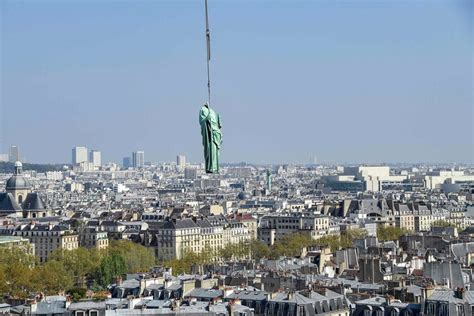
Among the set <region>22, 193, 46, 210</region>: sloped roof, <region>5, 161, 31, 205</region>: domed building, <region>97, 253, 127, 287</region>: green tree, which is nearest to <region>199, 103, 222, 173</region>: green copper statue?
<region>97, 253, 127, 287</region>: green tree

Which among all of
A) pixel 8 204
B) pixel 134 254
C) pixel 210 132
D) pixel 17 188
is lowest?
pixel 134 254

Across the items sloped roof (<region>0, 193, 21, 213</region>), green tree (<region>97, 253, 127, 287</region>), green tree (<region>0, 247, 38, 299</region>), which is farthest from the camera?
sloped roof (<region>0, 193, 21, 213</region>)

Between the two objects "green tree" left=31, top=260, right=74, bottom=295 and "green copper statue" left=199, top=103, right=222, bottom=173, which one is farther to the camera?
"green tree" left=31, top=260, right=74, bottom=295

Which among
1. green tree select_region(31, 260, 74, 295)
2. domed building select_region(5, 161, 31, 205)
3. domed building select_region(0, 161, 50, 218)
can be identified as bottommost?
green tree select_region(31, 260, 74, 295)

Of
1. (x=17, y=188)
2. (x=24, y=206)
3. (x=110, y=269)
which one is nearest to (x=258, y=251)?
(x=110, y=269)

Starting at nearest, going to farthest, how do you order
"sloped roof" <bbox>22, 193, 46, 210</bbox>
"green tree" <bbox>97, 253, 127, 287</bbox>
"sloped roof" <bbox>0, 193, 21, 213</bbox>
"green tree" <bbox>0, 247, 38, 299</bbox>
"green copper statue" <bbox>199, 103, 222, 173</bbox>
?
"green copper statue" <bbox>199, 103, 222, 173</bbox>, "green tree" <bbox>0, 247, 38, 299</bbox>, "green tree" <bbox>97, 253, 127, 287</bbox>, "sloped roof" <bbox>22, 193, 46, 210</bbox>, "sloped roof" <bbox>0, 193, 21, 213</bbox>

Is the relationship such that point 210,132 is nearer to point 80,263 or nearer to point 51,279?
point 51,279

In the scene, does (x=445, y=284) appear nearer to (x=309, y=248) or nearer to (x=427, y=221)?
(x=309, y=248)

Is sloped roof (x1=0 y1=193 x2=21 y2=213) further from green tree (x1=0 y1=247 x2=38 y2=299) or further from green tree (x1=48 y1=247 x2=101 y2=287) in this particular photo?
green tree (x1=0 y1=247 x2=38 y2=299)

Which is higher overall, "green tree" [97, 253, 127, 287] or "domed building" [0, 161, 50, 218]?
"domed building" [0, 161, 50, 218]
